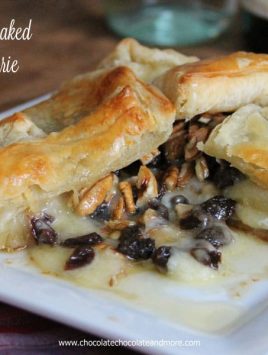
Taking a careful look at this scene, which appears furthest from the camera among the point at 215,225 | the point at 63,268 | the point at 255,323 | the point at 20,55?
the point at 20,55

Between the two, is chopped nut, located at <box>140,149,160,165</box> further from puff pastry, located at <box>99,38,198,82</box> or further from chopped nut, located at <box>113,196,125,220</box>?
puff pastry, located at <box>99,38,198,82</box>

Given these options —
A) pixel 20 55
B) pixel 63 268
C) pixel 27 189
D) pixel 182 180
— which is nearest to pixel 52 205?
pixel 27 189

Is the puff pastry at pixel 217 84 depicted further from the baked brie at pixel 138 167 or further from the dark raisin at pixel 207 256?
the dark raisin at pixel 207 256

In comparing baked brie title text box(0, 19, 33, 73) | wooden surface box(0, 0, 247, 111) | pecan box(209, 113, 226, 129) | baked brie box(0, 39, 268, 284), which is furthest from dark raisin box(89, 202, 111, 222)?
baked brie title text box(0, 19, 33, 73)

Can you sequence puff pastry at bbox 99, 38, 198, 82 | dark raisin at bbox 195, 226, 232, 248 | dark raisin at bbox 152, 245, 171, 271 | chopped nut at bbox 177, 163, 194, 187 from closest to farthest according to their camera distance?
dark raisin at bbox 152, 245, 171, 271 < dark raisin at bbox 195, 226, 232, 248 < chopped nut at bbox 177, 163, 194, 187 < puff pastry at bbox 99, 38, 198, 82

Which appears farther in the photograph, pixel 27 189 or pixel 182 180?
pixel 182 180

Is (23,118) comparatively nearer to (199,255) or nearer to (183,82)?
(183,82)

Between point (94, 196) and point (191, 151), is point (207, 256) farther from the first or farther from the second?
point (191, 151)
